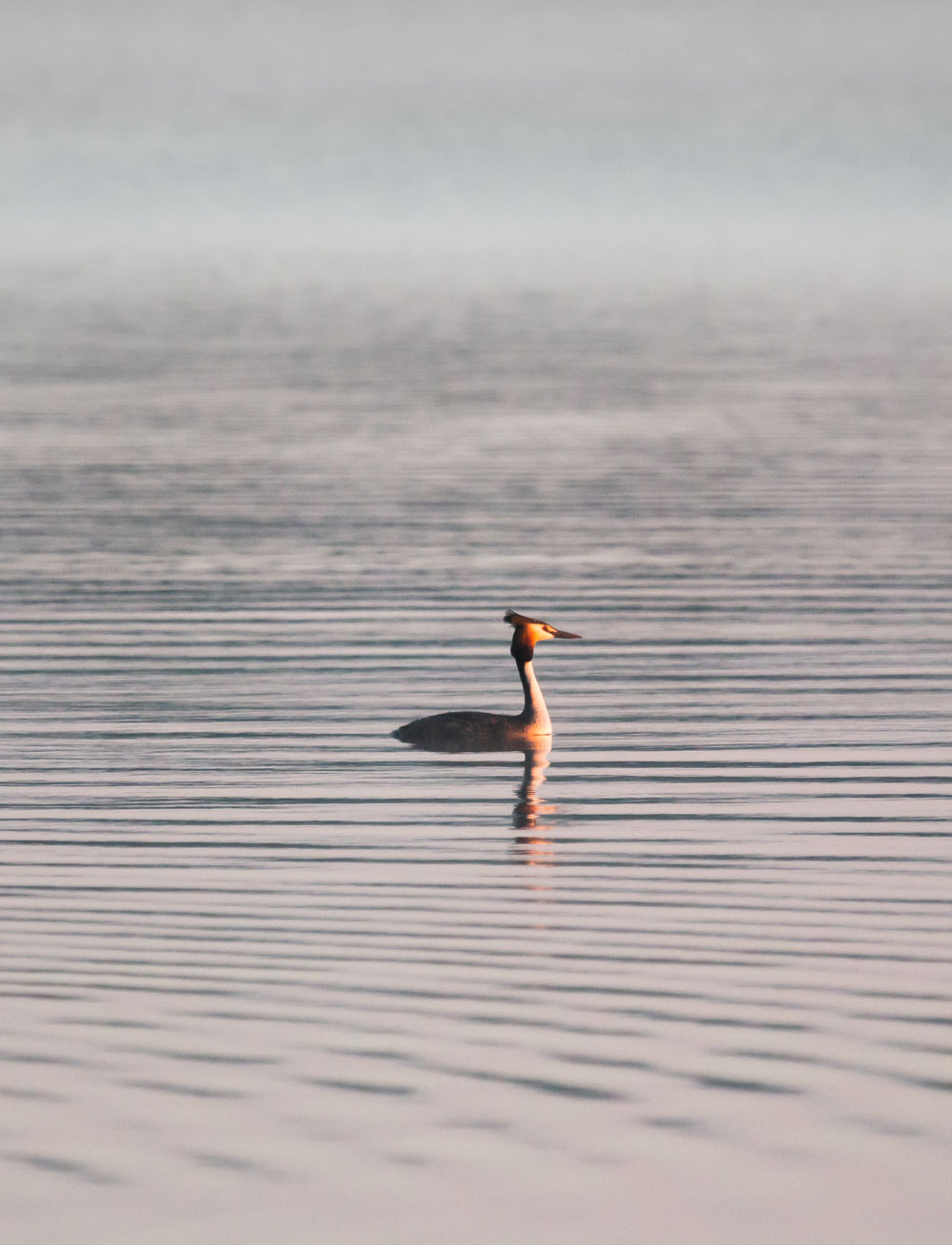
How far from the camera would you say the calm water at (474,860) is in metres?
8.66

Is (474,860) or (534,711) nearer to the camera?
(474,860)

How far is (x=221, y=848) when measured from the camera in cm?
1345

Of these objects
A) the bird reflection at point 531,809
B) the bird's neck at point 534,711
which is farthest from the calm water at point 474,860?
the bird's neck at point 534,711

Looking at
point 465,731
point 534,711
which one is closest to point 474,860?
point 465,731

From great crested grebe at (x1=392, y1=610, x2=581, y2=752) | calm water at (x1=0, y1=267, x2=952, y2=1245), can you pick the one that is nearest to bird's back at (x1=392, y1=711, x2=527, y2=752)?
great crested grebe at (x1=392, y1=610, x2=581, y2=752)

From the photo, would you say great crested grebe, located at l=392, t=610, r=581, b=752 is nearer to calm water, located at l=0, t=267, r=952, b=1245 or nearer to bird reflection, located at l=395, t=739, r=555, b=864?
bird reflection, located at l=395, t=739, r=555, b=864

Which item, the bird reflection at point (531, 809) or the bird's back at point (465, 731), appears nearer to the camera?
the bird reflection at point (531, 809)

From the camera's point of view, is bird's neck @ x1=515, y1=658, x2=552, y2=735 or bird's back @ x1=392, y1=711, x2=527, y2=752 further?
bird's neck @ x1=515, y1=658, x2=552, y2=735

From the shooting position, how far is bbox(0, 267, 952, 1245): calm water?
866 centimetres

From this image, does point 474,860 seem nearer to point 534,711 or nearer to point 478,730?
point 478,730

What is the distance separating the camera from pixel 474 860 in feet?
43.2

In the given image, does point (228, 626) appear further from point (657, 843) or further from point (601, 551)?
point (657, 843)

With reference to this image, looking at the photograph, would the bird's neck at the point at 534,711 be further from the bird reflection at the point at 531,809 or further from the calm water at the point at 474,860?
the calm water at the point at 474,860

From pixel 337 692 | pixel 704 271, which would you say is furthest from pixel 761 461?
pixel 704 271
